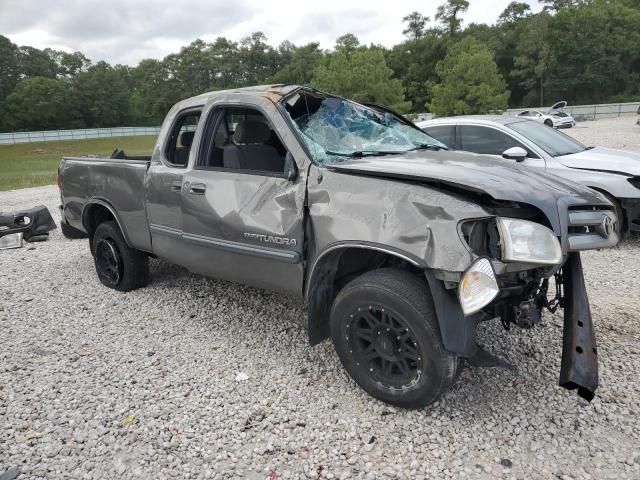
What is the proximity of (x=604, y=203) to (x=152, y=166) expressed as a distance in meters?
3.59

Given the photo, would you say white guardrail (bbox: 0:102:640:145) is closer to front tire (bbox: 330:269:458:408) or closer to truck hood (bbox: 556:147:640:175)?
truck hood (bbox: 556:147:640:175)

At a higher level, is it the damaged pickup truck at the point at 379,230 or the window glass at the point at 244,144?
the window glass at the point at 244,144

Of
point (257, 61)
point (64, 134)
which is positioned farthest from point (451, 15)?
point (64, 134)

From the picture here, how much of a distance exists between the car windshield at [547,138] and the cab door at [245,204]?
13.8 feet

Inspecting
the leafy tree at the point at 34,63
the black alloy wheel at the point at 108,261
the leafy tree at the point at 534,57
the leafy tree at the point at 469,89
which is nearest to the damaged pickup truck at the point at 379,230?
the black alloy wheel at the point at 108,261

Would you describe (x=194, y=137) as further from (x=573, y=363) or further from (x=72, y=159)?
(x=573, y=363)

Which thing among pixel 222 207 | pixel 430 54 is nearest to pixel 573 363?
pixel 222 207

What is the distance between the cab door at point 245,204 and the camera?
10.8ft

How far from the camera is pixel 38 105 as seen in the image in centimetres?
7250

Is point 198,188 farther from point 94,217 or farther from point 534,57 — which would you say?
point 534,57

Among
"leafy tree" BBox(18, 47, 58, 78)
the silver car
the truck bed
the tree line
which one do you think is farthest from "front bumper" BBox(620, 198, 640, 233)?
"leafy tree" BBox(18, 47, 58, 78)

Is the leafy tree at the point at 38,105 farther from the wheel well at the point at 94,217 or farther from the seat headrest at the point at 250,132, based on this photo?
the seat headrest at the point at 250,132

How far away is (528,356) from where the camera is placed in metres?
3.61

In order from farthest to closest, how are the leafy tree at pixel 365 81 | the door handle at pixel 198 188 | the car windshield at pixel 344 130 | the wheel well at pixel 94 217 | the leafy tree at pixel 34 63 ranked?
the leafy tree at pixel 34 63
the leafy tree at pixel 365 81
the wheel well at pixel 94 217
the door handle at pixel 198 188
the car windshield at pixel 344 130
